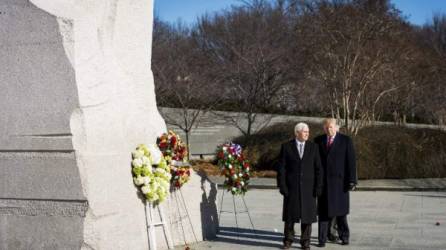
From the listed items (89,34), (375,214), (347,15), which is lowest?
(375,214)

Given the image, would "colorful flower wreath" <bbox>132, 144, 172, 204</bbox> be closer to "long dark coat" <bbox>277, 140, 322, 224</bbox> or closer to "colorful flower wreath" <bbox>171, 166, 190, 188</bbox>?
"colorful flower wreath" <bbox>171, 166, 190, 188</bbox>

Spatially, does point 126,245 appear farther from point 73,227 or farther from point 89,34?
point 89,34

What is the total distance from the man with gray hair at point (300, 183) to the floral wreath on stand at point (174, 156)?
1299 millimetres

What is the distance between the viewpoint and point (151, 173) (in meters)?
8.51

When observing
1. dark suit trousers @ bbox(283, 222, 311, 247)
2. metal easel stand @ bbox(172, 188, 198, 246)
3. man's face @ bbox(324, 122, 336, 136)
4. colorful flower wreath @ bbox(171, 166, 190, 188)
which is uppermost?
man's face @ bbox(324, 122, 336, 136)

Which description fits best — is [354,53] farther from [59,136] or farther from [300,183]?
[59,136]

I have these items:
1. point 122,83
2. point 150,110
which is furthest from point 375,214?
point 122,83

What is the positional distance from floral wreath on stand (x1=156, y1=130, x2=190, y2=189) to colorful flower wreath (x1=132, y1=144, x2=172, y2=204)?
0.30 meters

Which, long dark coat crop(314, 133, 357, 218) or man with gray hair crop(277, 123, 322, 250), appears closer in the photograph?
man with gray hair crop(277, 123, 322, 250)

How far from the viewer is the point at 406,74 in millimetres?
25531

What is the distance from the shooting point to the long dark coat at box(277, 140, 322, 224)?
30.7 ft

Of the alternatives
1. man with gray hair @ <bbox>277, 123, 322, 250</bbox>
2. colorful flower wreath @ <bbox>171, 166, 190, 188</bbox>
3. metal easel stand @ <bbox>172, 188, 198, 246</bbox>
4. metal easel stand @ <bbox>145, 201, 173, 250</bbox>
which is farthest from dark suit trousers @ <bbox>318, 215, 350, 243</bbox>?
metal easel stand @ <bbox>145, 201, 173, 250</bbox>

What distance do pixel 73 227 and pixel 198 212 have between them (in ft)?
9.80

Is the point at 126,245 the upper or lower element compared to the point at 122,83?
lower
